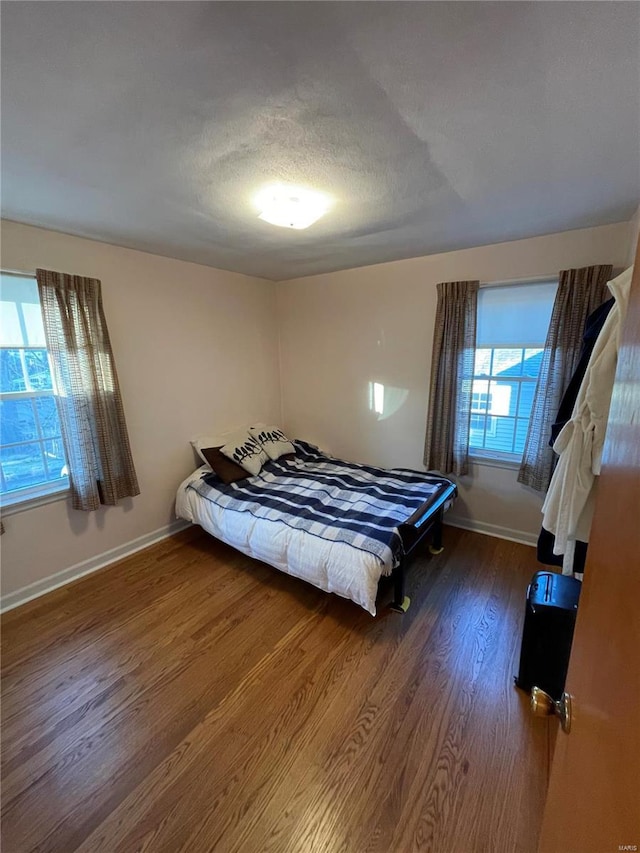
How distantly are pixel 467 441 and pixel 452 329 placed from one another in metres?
0.93

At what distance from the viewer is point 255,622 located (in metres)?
2.01

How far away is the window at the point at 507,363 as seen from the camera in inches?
100

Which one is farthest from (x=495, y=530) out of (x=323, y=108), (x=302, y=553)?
(x=323, y=108)

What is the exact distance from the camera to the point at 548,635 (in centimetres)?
146

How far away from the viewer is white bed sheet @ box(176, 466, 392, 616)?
6.00ft

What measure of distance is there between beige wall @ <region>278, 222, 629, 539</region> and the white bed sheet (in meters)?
1.50

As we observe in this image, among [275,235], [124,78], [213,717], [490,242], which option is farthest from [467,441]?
[124,78]

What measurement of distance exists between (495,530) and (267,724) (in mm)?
2277

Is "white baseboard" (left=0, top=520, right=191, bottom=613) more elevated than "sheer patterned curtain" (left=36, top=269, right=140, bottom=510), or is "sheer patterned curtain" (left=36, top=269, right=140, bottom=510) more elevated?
"sheer patterned curtain" (left=36, top=269, right=140, bottom=510)

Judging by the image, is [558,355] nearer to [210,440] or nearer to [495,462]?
[495,462]

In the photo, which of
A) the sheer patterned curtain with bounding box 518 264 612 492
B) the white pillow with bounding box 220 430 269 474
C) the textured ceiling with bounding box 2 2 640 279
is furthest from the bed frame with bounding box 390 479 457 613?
the textured ceiling with bounding box 2 2 640 279

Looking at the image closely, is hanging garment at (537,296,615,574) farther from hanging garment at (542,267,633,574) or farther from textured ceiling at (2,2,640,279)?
textured ceiling at (2,2,640,279)

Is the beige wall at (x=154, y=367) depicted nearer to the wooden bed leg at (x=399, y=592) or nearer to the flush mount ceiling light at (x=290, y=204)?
the flush mount ceiling light at (x=290, y=204)

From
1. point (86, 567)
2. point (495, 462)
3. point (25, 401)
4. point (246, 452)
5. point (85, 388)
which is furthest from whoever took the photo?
point (246, 452)
